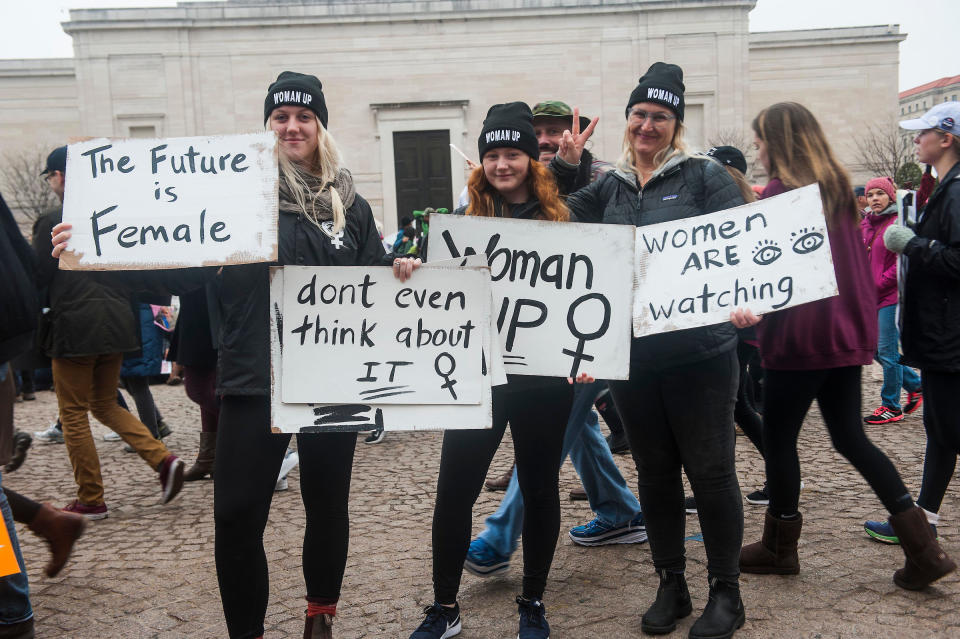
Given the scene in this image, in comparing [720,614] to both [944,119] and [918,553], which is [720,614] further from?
[944,119]

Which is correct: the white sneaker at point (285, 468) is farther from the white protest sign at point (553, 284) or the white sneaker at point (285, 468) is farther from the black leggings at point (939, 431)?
the black leggings at point (939, 431)

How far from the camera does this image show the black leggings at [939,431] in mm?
3760

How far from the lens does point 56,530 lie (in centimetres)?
376

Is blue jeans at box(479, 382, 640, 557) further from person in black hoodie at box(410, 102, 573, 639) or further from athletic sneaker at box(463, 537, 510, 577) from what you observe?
person in black hoodie at box(410, 102, 573, 639)

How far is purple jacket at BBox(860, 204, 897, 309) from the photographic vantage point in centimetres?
734

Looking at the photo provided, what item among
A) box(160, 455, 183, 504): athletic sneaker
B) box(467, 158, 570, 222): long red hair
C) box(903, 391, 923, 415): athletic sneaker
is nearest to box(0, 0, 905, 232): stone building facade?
box(903, 391, 923, 415): athletic sneaker

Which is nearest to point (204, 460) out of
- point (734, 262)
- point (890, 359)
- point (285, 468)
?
point (285, 468)

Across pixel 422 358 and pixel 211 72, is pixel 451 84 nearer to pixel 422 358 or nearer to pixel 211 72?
pixel 211 72

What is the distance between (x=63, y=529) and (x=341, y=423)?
1672 millimetres

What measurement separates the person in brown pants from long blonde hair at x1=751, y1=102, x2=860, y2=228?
385 centimetres

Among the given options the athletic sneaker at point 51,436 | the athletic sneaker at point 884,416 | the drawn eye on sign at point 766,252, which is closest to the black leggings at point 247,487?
the drawn eye on sign at point 766,252

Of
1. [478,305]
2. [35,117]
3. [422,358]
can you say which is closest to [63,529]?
[422,358]

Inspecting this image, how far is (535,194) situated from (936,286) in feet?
6.29

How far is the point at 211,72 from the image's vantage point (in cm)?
3466
